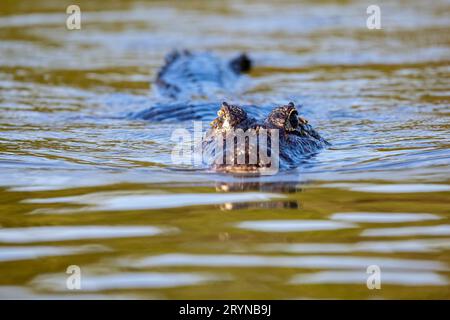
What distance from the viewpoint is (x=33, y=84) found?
40.3 feet

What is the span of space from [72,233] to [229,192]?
1.25 metres

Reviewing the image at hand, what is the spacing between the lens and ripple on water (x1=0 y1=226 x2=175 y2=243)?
191 inches

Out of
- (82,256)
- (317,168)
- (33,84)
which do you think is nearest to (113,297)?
(82,256)

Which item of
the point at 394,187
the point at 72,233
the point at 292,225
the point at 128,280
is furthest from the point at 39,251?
the point at 394,187

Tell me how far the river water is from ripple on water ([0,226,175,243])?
13 millimetres

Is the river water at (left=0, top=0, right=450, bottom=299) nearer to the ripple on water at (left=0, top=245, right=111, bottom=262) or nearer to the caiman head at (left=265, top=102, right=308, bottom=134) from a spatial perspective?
the ripple on water at (left=0, top=245, right=111, bottom=262)

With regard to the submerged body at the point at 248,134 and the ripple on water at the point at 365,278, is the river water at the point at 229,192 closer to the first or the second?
the ripple on water at the point at 365,278

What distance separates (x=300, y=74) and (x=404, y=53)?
2.25 metres

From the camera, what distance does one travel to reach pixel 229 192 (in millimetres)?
5746

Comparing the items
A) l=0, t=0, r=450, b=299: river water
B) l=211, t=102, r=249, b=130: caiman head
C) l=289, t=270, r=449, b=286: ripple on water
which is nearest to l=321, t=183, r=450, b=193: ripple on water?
l=0, t=0, r=450, b=299: river water

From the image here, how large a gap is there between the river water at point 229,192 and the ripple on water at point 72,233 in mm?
13

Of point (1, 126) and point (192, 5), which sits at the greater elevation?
point (192, 5)
